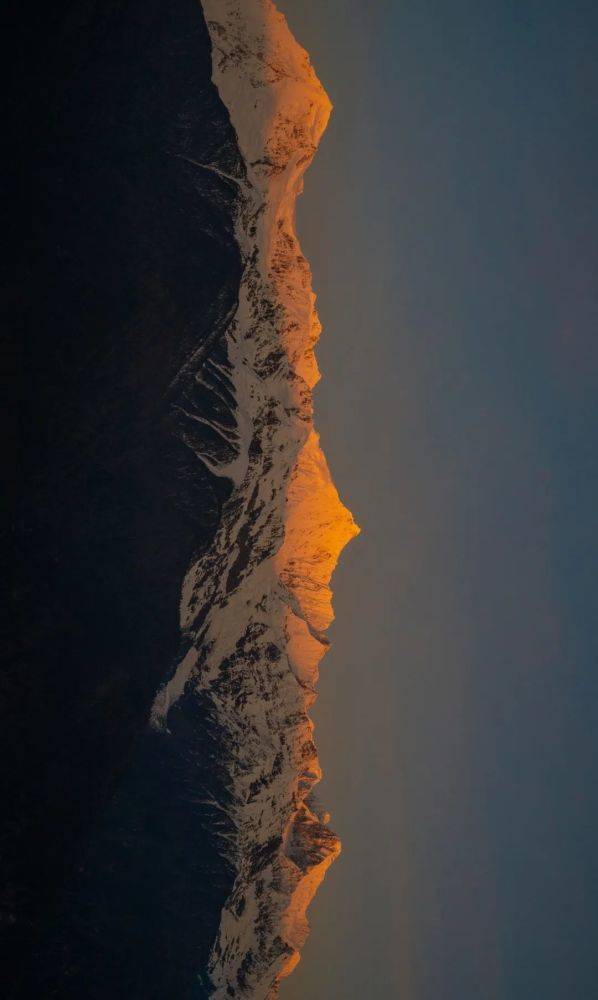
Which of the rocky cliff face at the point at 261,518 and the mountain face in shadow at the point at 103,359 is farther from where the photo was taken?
the rocky cliff face at the point at 261,518

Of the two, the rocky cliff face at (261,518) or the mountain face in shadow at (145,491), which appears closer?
the mountain face in shadow at (145,491)

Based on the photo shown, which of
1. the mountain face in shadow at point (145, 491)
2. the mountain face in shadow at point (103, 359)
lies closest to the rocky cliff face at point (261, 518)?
the mountain face in shadow at point (145, 491)

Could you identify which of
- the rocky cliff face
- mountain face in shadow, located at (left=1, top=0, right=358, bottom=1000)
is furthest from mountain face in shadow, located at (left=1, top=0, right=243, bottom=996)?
the rocky cliff face

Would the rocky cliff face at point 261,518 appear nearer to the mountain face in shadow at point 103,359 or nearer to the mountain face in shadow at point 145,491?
the mountain face in shadow at point 145,491

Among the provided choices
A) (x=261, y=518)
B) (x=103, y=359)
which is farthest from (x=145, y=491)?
(x=103, y=359)

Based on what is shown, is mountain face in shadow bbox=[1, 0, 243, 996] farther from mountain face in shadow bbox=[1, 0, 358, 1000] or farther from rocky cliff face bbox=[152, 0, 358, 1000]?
rocky cliff face bbox=[152, 0, 358, 1000]

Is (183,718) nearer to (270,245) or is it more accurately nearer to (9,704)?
(9,704)

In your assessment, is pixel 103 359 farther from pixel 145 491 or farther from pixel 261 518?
pixel 261 518

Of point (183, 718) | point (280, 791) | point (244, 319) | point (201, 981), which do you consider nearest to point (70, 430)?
point (244, 319)
